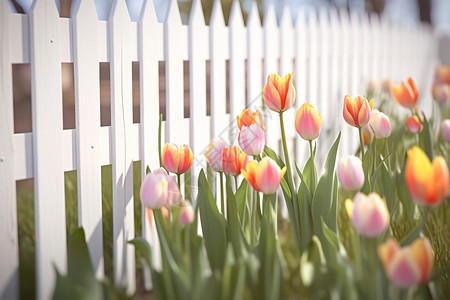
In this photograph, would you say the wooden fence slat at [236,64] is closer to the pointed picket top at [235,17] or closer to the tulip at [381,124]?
the pointed picket top at [235,17]

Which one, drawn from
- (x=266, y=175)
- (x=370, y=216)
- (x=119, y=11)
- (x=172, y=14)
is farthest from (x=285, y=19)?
(x=370, y=216)

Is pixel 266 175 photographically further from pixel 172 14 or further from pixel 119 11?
pixel 172 14

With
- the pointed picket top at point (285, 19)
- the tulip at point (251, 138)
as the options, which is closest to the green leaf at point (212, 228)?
the tulip at point (251, 138)

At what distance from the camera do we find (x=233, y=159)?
1.49 metres

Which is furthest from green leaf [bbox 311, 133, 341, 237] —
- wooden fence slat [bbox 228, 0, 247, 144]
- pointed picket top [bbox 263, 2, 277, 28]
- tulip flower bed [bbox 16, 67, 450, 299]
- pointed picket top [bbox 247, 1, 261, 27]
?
pointed picket top [bbox 263, 2, 277, 28]

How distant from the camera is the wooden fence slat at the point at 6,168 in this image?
1.53m

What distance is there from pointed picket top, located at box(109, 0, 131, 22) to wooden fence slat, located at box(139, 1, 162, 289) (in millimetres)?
85

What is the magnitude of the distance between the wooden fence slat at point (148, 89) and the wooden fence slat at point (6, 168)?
1.68 ft

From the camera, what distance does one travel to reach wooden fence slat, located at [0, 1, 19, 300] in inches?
60.1

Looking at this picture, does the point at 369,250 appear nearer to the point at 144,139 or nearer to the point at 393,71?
the point at 144,139

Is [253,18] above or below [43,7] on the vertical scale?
above

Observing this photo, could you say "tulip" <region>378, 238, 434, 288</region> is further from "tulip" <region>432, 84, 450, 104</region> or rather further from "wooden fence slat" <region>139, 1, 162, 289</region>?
"tulip" <region>432, 84, 450, 104</region>

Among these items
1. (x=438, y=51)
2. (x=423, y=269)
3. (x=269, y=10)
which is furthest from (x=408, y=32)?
(x=423, y=269)

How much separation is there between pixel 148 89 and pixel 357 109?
2.59 ft
